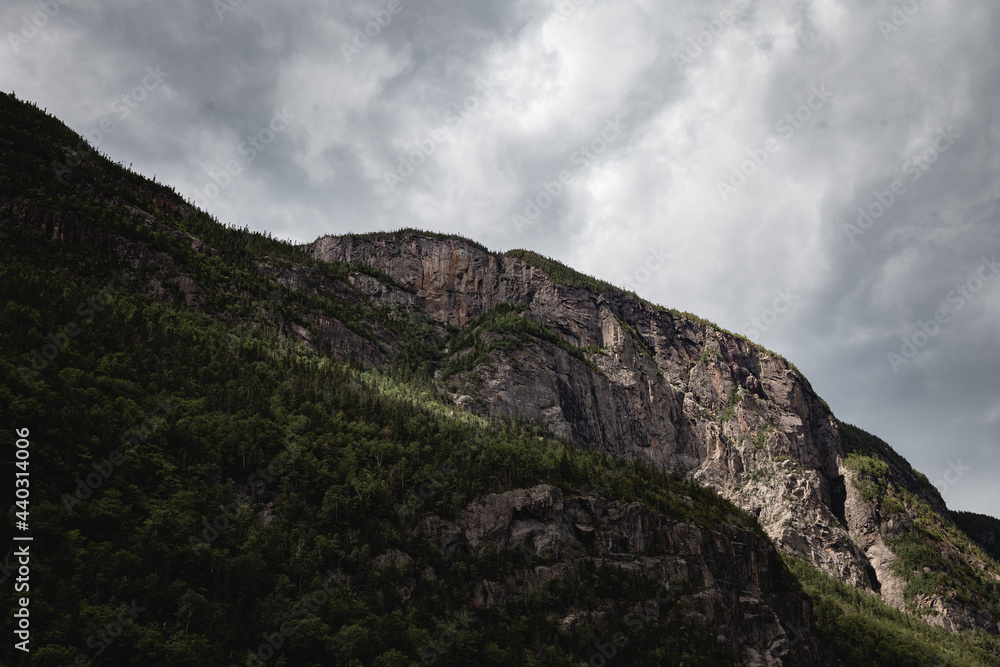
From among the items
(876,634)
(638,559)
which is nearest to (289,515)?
(638,559)

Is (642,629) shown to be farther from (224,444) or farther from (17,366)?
(17,366)

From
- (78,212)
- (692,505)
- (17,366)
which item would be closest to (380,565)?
(17,366)

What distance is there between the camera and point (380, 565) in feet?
339

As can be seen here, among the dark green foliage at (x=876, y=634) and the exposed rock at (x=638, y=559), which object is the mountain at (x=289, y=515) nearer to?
the exposed rock at (x=638, y=559)

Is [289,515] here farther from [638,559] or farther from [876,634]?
[876,634]

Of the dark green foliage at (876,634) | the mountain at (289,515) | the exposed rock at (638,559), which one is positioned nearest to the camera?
the mountain at (289,515)

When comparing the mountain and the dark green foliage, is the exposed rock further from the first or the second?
the dark green foliage

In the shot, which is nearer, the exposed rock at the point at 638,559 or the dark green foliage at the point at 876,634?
the exposed rock at the point at 638,559

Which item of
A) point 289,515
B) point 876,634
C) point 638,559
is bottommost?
point 289,515

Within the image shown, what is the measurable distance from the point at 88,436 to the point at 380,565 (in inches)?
1871

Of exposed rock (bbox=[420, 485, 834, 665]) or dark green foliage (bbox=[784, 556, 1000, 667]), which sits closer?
exposed rock (bbox=[420, 485, 834, 665])

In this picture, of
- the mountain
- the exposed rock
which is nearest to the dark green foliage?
the mountain

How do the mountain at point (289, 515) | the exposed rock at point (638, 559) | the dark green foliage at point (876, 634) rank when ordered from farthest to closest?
1. the dark green foliage at point (876, 634)
2. the exposed rock at point (638, 559)
3. the mountain at point (289, 515)

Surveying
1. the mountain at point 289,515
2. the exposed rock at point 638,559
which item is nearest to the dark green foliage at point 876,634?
the mountain at point 289,515
